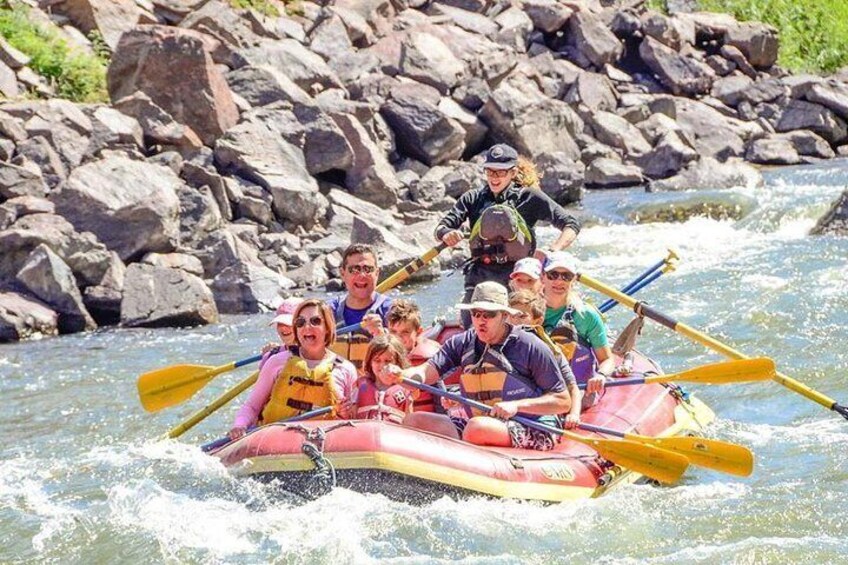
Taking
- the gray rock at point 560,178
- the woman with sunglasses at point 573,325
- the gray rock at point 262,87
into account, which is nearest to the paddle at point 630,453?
the woman with sunglasses at point 573,325

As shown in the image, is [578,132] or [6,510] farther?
[578,132]

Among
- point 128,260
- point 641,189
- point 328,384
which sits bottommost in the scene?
point 641,189

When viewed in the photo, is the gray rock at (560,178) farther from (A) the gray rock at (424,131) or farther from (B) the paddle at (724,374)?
(B) the paddle at (724,374)

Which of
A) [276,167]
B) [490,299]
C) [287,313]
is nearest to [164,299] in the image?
[276,167]

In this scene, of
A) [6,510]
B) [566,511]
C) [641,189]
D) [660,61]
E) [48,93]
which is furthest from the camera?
[660,61]

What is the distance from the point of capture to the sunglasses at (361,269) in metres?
7.98

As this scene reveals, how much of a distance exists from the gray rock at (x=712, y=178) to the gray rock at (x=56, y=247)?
9578mm

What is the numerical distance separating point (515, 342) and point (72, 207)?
7913 mm

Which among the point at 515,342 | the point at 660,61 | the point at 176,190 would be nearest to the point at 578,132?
the point at 660,61

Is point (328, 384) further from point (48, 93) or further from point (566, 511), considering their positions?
point (48, 93)

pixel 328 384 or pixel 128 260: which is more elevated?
pixel 328 384

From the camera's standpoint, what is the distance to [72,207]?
14.0 metres

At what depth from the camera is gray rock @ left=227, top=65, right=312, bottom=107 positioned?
18.7 metres

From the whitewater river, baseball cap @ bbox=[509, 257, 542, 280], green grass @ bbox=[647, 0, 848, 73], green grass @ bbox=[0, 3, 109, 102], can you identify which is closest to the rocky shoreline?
green grass @ bbox=[0, 3, 109, 102]
